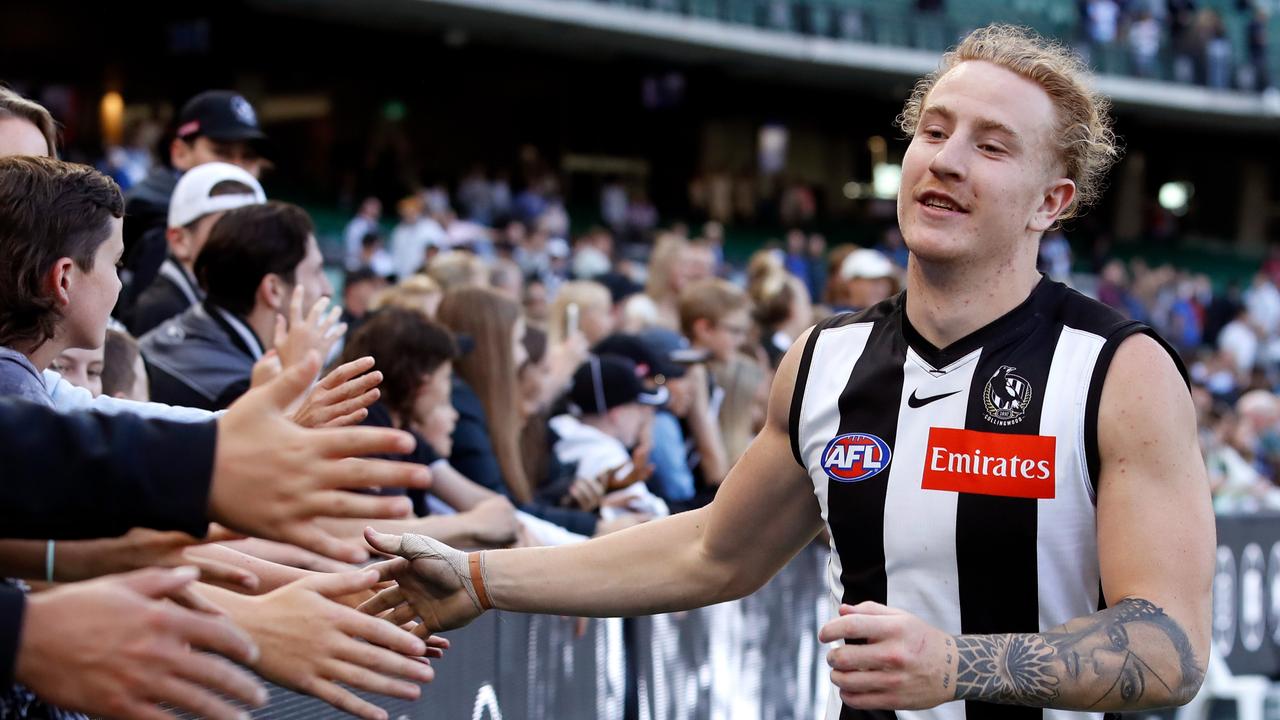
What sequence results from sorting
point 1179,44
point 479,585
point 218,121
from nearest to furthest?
point 479,585, point 218,121, point 1179,44

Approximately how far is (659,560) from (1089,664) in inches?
40.7

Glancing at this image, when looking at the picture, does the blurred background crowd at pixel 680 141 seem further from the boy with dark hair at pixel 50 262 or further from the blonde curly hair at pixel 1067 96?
the boy with dark hair at pixel 50 262

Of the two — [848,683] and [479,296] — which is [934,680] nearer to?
[848,683]

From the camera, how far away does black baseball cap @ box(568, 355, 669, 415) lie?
18.7ft

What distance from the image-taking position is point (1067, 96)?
2.95 meters

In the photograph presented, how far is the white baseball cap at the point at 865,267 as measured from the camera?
339 inches

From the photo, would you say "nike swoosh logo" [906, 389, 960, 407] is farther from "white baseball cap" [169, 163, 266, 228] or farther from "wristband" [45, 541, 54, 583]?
"white baseball cap" [169, 163, 266, 228]

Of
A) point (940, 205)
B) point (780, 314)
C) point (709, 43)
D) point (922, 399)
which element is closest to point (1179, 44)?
point (709, 43)

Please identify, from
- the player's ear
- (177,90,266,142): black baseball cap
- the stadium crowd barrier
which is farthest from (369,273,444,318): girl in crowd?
the player's ear

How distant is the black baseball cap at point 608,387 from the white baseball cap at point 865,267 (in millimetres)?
3159

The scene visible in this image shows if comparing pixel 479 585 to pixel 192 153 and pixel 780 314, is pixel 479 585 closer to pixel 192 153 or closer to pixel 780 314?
pixel 192 153

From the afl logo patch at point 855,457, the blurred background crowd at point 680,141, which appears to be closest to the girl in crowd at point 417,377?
the afl logo patch at point 855,457

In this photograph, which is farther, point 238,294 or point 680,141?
point 680,141

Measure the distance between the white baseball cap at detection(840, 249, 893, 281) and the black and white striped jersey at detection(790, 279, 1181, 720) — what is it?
563 centimetres
